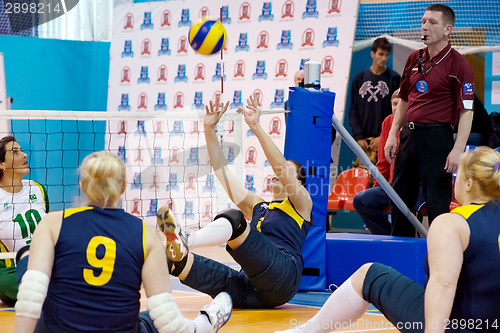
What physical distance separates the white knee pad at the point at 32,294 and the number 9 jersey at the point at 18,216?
7.96ft

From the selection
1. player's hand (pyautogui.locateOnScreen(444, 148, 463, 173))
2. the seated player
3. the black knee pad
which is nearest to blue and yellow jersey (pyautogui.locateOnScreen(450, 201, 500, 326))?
the black knee pad

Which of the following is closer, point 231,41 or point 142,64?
point 231,41

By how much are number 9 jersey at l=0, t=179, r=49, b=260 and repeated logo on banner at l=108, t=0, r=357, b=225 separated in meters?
3.86

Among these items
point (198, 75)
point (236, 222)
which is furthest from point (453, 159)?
point (198, 75)

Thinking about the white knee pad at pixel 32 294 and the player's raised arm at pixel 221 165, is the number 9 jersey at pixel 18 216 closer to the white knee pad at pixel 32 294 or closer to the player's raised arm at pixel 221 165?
the player's raised arm at pixel 221 165

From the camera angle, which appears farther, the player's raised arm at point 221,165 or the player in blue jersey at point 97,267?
the player's raised arm at point 221,165

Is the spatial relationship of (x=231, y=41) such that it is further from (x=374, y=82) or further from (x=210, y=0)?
(x=374, y=82)

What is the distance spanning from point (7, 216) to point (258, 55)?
17.1ft

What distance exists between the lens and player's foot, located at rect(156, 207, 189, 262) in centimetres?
310

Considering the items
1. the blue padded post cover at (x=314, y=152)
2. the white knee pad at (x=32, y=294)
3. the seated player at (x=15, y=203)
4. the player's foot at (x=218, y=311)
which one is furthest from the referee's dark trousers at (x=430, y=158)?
the white knee pad at (x=32, y=294)

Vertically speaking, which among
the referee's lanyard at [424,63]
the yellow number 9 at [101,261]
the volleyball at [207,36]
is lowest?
the yellow number 9 at [101,261]

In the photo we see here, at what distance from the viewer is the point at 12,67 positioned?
33.7ft

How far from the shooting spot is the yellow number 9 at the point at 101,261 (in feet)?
8.17

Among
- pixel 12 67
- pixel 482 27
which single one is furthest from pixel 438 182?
pixel 12 67
